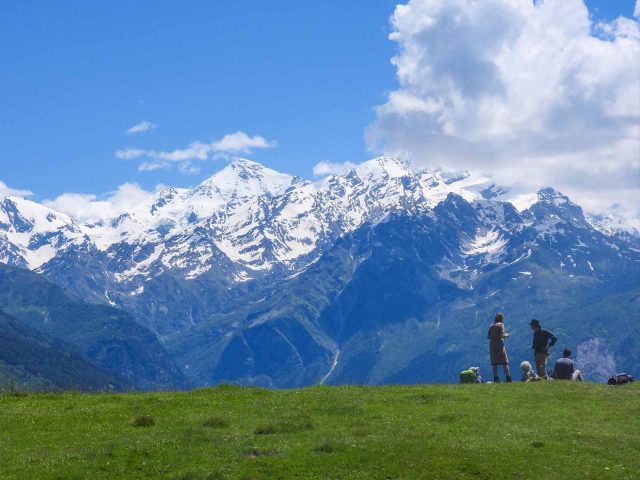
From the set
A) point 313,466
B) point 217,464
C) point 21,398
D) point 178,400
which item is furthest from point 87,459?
point 21,398

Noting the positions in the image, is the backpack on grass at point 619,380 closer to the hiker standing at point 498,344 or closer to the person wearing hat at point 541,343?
the person wearing hat at point 541,343

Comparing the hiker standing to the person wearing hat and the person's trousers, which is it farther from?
the person's trousers

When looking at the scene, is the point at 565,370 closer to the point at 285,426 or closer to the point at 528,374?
the point at 528,374

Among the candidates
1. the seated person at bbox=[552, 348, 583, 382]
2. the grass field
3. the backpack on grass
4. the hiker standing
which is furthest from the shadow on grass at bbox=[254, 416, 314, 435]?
the backpack on grass

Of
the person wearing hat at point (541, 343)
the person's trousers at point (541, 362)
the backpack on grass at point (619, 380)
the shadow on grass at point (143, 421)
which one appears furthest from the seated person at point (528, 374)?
the shadow on grass at point (143, 421)

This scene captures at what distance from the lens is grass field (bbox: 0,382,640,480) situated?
31656 millimetres

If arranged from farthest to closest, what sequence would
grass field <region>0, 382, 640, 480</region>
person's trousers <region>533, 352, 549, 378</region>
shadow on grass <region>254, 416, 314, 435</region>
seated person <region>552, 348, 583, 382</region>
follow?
person's trousers <region>533, 352, 549, 378</region> < seated person <region>552, 348, 583, 382</region> < shadow on grass <region>254, 416, 314, 435</region> < grass field <region>0, 382, 640, 480</region>

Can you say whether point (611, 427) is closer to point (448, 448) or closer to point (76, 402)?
point (448, 448)

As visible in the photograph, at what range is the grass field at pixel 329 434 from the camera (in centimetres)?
3166

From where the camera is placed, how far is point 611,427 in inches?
1495

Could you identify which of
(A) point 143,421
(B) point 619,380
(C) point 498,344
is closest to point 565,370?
(B) point 619,380

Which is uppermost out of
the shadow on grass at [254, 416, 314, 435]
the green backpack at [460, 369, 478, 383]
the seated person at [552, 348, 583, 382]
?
the green backpack at [460, 369, 478, 383]

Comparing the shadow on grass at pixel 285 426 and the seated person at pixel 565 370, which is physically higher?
the seated person at pixel 565 370

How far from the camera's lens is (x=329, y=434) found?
36.8 m
